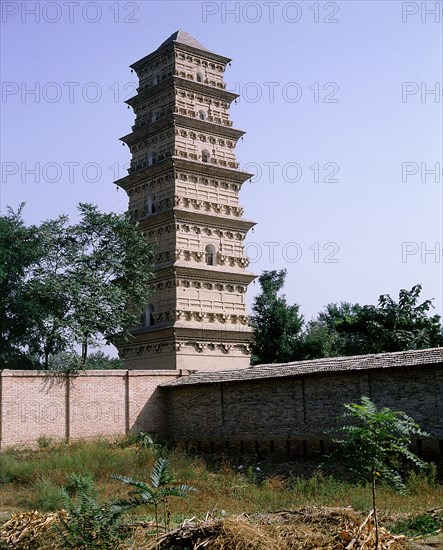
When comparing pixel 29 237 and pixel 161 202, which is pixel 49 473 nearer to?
pixel 29 237

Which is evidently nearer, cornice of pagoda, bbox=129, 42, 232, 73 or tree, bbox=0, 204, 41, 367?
tree, bbox=0, 204, 41, 367

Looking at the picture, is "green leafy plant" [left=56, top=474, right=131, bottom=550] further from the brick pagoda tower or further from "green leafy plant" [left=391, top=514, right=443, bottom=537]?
the brick pagoda tower

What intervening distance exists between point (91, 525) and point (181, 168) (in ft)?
82.8

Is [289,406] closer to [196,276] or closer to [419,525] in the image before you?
[196,276]

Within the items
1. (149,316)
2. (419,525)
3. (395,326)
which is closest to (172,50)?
(149,316)

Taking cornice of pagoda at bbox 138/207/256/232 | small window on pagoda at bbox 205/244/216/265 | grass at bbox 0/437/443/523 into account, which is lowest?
grass at bbox 0/437/443/523

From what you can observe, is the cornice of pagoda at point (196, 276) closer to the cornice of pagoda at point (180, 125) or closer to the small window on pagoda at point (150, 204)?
the small window on pagoda at point (150, 204)

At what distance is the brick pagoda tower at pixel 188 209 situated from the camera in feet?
99.8

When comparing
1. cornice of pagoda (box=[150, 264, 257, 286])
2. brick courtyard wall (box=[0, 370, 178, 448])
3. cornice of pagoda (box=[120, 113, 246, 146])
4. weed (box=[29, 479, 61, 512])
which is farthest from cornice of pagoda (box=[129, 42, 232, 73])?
weed (box=[29, 479, 61, 512])

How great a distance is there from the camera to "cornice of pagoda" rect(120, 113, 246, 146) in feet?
108

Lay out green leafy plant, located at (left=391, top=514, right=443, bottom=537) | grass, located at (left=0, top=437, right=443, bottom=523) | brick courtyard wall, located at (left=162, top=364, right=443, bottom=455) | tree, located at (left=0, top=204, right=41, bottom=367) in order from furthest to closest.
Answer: tree, located at (left=0, top=204, right=41, bottom=367), brick courtyard wall, located at (left=162, top=364, right=443, bottom=455), grass, located at (left=0, top=437, right=443, bottom=523), green leafy plant, located at (left=391, top=514, right=443, bottom=537)

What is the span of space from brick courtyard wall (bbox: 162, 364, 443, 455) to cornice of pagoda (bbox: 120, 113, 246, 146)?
1344 cm

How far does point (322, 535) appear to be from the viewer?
7.81 meters

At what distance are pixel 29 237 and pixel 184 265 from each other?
692 centimetres
